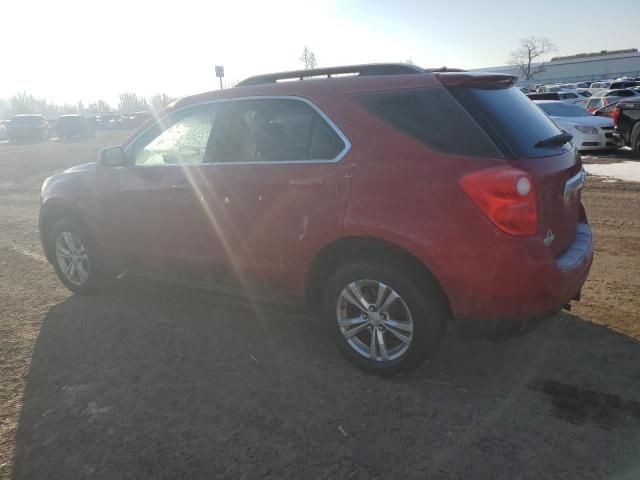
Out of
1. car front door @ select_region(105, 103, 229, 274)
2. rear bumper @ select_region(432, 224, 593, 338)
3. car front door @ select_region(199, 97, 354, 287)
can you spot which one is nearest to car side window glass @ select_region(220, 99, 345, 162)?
car front door @ select_region(199, 97, 354, 287)

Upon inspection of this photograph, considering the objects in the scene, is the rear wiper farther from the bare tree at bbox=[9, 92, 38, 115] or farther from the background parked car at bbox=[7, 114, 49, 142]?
the bare tree at bbox=[9, 92, 38, 115]

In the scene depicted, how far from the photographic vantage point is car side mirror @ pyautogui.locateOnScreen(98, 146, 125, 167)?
→ 4609mm

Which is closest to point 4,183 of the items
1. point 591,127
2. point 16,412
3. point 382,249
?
point 16,412

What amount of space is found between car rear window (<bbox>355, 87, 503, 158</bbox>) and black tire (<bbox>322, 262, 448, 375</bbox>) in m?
0.80

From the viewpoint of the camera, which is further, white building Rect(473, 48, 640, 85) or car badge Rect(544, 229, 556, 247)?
white building Rect(473, 48, 640, 85)

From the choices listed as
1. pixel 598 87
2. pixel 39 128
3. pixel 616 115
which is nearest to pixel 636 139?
pixel 616 115

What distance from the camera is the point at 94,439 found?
113 inches

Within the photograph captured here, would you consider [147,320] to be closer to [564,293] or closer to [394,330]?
[394,330]

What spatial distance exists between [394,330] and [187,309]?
7.44 ft

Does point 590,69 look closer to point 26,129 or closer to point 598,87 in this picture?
point 598,87

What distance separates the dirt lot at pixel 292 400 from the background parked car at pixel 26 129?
1482 inches

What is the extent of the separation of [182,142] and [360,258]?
77.8 inches

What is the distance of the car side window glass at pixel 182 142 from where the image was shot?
409 centimetres

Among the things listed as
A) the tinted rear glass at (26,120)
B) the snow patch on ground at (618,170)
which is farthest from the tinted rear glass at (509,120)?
the tinted rear glass at (26,120)
